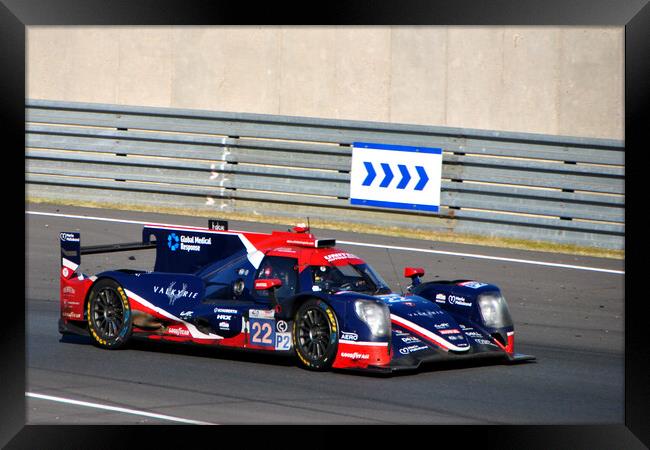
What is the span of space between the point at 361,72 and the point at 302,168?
293 centimetres

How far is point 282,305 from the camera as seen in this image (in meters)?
11.7

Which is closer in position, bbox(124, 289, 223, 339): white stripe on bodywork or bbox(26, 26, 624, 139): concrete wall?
bbox(124, 289, 223, 339): white stripe on bodywork

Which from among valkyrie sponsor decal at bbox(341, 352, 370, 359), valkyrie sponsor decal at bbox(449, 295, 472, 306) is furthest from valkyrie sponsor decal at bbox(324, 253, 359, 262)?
valkyrie sponsor decal at bbox(341, 352, 370, 359)

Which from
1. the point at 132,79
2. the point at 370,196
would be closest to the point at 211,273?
the point at 370,196

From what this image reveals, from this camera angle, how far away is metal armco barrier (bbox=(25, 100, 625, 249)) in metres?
18.1

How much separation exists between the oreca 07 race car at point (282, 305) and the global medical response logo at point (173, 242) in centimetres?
1

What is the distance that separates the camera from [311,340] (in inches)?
455

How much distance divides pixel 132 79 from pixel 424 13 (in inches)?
623

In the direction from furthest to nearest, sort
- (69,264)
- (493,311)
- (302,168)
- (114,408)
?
(302,168) < (69,264) < (493,311) < (114,408)

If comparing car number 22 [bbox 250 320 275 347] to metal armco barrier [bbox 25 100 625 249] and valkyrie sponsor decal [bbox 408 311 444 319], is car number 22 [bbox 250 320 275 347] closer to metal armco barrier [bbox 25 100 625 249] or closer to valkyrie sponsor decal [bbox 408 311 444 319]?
valkyrie sponsor decal [bbox 408 311 444 319]

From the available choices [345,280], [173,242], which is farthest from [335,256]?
[173,242]

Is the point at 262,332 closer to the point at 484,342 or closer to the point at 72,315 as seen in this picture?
the point at 484,342

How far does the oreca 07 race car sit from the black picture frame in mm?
3392

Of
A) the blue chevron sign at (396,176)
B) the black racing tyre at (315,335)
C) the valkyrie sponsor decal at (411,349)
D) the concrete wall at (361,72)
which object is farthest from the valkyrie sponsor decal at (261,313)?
the concrete wall at (361,72)
